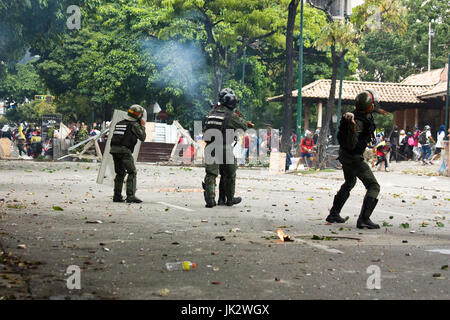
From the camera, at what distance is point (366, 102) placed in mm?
10023

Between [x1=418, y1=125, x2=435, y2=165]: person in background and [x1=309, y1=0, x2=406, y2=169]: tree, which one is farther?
[x1=418, y1=125, x2=435, y2=165]: person in background

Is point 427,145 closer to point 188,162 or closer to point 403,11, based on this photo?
point 403,11

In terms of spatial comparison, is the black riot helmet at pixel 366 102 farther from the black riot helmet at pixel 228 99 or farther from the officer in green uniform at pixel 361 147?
the black riot helmet at pixel 228 99

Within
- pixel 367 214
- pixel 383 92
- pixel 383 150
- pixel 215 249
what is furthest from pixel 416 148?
pixel 215 249

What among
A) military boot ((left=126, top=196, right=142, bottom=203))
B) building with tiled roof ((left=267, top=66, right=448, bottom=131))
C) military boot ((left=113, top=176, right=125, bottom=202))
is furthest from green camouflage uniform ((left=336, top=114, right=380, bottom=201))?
building with tiled roof ((left=267, top=66, right=448, bottom=131))

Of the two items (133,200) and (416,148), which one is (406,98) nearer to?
(416,148)

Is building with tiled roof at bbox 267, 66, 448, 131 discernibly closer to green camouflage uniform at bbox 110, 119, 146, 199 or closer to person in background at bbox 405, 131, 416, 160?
person in background at bbox 405, 131, 416, 160

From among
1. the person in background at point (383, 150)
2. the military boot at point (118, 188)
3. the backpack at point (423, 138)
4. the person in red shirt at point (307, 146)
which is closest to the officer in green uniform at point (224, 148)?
the military boot at point (118, 188)

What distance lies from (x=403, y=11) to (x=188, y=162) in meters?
11.7

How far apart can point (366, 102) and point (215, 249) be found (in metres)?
3.42

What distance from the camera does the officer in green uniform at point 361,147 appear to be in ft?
32.6

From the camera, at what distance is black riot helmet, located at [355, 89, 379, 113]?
10039 mm

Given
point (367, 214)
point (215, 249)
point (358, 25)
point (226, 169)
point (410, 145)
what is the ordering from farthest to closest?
point (410, 145)
point (358, 25)
point (226, 169)
point (367, 214)
point (215, 249)
